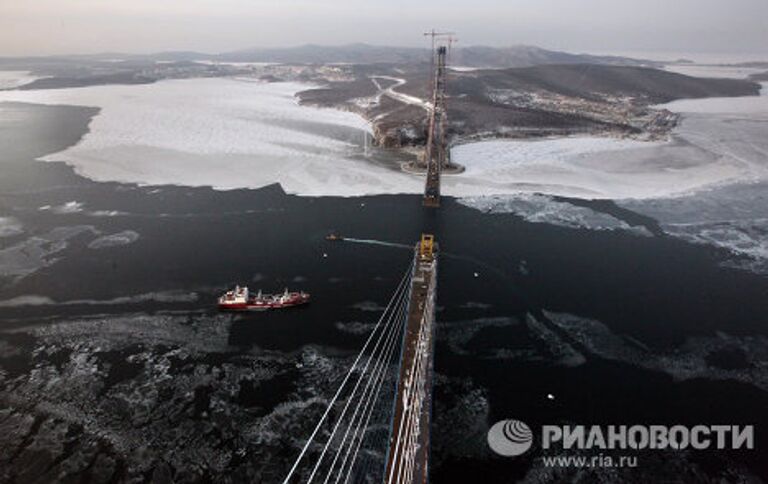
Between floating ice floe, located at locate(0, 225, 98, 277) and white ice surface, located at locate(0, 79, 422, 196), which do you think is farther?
white ice surface, located at locate(0, 79, 422, 196)

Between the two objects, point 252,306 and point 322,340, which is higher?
point 252,306

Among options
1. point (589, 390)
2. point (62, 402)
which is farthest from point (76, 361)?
point (589, 390)

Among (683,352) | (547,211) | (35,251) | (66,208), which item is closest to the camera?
(683,352)

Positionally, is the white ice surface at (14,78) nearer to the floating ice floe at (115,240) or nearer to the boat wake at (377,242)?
the floating ice floe at (115,240)

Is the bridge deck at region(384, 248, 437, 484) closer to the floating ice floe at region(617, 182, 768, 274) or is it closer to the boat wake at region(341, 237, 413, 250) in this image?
the boat wake at region(341, 237, 413, 250)

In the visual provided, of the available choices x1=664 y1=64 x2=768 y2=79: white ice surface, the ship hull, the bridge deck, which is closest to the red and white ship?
the ship hull

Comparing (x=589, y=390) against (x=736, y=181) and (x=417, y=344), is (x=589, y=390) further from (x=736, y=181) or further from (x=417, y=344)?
(x=736, y=181)

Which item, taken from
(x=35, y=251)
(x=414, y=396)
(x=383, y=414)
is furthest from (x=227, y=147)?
(x=414, y=396)

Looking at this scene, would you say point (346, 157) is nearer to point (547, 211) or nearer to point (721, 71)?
point (547, 211)
